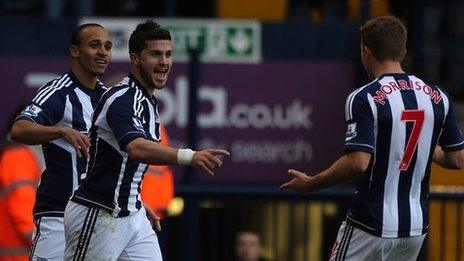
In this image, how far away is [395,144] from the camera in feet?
28.2

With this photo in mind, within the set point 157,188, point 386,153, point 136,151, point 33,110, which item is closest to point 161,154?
point 136,151

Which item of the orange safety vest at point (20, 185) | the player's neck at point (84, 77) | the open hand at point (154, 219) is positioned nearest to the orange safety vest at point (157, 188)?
the orange safety vest at point (20, 185)

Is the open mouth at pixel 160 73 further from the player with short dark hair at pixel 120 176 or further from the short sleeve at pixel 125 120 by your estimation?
the short sleeve at pixel 125 120

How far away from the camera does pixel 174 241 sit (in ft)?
43.0

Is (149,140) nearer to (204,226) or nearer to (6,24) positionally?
(204,226)

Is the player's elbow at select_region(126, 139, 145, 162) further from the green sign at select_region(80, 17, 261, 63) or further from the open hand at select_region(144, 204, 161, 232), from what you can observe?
the green sign at select_region(80, 17, 261, 63)

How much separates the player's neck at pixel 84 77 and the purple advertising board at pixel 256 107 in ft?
12.9

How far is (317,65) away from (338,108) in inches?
16.9

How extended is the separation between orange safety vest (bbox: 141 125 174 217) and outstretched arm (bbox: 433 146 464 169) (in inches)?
124

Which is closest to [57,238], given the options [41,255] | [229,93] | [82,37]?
[41,255]

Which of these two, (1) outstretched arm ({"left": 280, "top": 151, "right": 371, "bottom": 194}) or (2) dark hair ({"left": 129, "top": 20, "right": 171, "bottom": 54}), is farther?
(2) dark hair ({"left": 129, "top": 20, "right": 171, "bottom": 54})

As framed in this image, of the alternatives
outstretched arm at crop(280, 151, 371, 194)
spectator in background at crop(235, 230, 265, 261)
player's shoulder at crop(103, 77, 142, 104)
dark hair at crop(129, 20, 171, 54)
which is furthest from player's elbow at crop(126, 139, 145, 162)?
spectator in background at crop(235, 230, 265, 261)

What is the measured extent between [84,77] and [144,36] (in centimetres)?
101

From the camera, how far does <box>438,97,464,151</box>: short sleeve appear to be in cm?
888
